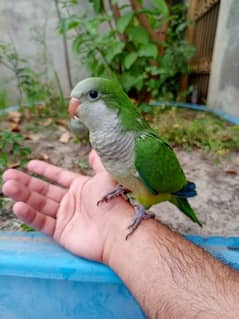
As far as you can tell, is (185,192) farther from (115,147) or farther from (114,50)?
(114,50)

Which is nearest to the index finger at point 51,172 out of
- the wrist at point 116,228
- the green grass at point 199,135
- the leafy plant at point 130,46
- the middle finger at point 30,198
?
the middle finger at point 30,198

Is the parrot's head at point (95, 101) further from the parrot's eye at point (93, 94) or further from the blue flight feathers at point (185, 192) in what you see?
the blue flight feathers at point (185, 192)

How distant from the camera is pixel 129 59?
2041mm

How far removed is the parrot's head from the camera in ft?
2.24

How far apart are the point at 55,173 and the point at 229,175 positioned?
2.89ft

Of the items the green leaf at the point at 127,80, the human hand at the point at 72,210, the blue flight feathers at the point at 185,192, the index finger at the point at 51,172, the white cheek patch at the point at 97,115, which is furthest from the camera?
the green leaf at the point at 127,80

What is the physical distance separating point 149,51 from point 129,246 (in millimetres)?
1518

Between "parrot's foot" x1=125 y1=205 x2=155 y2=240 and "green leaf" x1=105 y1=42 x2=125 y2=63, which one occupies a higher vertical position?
"green leaf" x1=105 y1=42 x2=125 y2=63

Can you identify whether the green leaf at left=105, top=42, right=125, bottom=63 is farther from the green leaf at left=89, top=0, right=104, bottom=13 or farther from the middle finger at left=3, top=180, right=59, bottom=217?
the middle finger at left=3, top=180, right=59, bottom=217

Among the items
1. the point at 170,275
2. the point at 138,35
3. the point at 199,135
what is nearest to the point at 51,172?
the point at 170,275

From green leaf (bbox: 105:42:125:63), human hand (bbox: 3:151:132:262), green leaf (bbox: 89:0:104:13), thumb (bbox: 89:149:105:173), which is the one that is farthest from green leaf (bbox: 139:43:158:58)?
human hand (bbox: 3:151:132:262)

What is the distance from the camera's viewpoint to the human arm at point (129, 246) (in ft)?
2.00

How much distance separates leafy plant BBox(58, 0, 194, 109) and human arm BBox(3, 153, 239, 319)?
3.84 feet

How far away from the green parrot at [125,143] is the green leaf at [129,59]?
4.31ft
